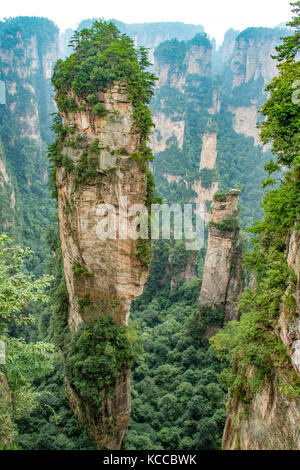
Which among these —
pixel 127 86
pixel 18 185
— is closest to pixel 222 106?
pixel 18 185

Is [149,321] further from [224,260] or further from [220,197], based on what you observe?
[220,197]

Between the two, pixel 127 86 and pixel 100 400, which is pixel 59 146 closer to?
pixel 127 86

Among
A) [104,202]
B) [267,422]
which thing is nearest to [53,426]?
[104,202]

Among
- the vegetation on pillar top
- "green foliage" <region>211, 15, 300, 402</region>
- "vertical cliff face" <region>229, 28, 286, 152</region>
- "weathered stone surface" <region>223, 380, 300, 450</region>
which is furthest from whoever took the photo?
"vertical cliff face" <region>229, 28, 286, 152</region>

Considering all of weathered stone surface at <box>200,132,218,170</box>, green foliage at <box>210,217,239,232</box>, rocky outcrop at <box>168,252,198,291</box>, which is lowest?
rocky outcrop at <box>168,252,198,291</box>

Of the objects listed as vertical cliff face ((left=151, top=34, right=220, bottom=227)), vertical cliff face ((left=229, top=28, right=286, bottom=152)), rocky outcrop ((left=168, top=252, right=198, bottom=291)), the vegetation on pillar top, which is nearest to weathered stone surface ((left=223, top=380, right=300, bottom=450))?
the vegetation on pillar top

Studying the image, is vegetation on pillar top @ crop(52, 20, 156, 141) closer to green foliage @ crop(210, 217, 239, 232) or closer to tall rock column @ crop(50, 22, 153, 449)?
tall rock column @ crop(50, 22, 153, 449)
